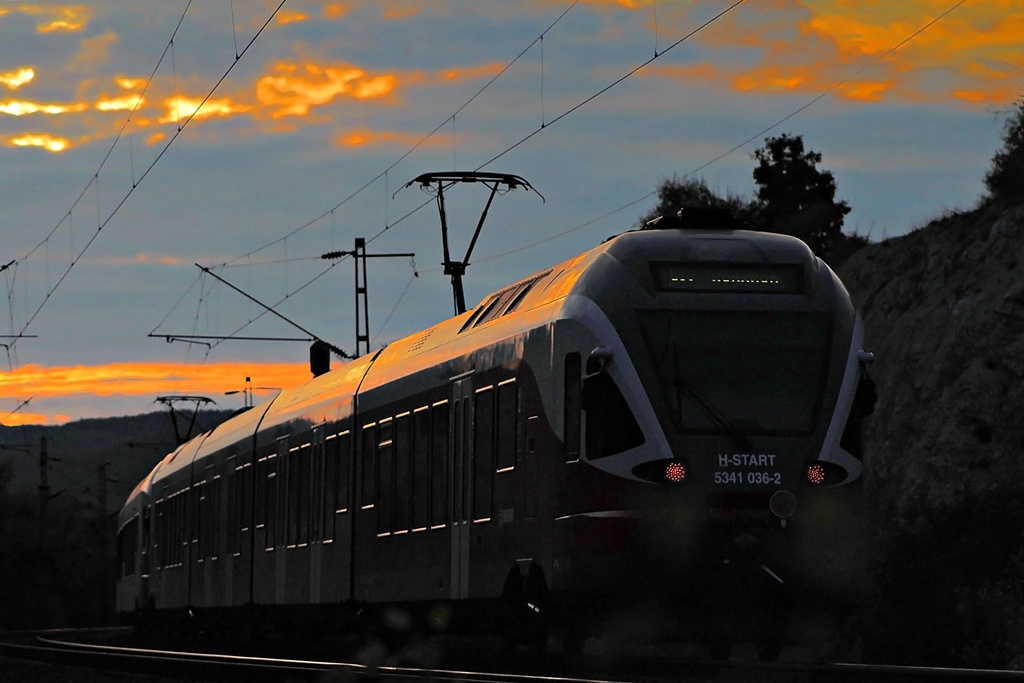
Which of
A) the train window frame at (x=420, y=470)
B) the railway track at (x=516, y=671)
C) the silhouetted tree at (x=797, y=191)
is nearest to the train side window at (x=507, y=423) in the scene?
the railway track at (x=516, y=671)

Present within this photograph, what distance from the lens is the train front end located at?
16281 millimetres

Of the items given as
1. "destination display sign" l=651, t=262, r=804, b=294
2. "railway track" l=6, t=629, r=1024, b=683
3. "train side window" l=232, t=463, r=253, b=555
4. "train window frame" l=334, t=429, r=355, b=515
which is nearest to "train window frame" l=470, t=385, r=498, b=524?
"railway track" l=6, t=629, r=1024, b=683

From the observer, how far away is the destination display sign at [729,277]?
17.3 m

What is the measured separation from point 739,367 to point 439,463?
5223mm

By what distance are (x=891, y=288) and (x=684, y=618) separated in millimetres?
27213

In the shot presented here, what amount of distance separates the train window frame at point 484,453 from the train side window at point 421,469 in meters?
1.75

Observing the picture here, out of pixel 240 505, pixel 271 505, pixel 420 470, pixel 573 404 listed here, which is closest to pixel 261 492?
pixel 271 505

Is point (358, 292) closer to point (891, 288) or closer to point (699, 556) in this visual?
point (891, 288)

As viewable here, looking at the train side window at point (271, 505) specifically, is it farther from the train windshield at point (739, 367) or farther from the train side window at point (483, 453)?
the train windshield at point (739, 367)

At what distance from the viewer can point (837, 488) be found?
16641mm

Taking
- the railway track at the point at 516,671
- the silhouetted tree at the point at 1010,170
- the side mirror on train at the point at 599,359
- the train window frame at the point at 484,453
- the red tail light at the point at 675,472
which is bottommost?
the railway track at the point at 516,671

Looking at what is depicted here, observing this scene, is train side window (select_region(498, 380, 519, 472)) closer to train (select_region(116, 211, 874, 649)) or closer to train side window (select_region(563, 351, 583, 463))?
train (select_region(116, 211, 874, 649))

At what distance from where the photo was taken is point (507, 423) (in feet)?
62.0

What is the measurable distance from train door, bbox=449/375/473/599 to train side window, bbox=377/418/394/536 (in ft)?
8.37
